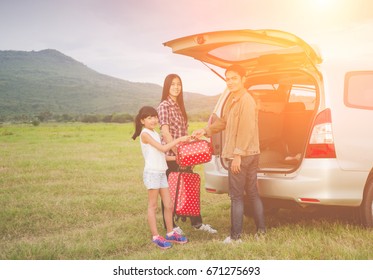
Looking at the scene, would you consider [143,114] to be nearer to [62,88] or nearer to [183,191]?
[183,191]

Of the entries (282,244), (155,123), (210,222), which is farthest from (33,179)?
(282,244)

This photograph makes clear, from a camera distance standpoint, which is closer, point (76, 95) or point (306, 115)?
point (306, 115)

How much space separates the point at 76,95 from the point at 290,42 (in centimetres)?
10510

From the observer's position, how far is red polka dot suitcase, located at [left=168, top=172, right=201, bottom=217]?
5.61 metres

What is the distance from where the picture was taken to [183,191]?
5609mm

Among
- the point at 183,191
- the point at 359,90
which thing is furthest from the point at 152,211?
the point at 359,90

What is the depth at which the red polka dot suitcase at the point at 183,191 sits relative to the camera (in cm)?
561

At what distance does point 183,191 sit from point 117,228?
106 centimetres

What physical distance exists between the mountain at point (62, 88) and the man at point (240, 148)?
211ft

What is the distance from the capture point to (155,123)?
520cm

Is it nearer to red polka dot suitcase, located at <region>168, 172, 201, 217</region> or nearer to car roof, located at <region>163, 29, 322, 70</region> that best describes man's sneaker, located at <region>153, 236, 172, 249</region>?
red polka dot suitcase, located at <region>168, 172, 201, 217</region>

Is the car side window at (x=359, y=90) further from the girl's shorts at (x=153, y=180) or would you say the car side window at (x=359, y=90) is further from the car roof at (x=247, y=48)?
the girl's shorts at (x=153, y=180)
